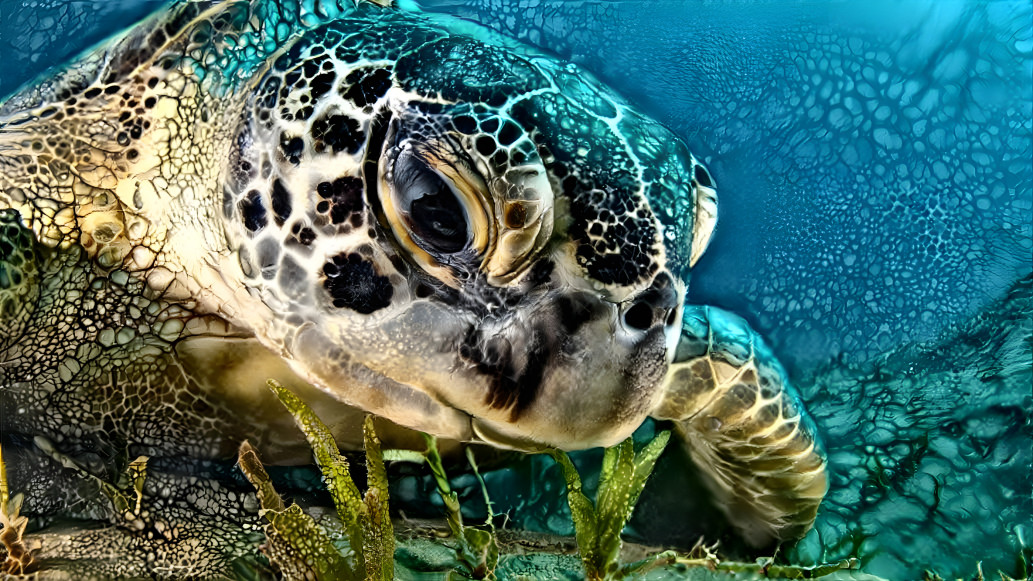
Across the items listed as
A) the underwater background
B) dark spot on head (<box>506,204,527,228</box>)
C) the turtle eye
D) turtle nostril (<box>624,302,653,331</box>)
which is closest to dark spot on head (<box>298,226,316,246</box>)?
the turtle eye

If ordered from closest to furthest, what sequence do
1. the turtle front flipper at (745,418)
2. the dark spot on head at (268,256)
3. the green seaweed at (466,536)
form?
the dark spot on head at (268,256), the green seaweed at (466,536), the turtle front flipper at (745,418)

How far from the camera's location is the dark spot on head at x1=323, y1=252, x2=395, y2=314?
76 centimetres

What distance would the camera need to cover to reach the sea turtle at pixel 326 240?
0.74 metres

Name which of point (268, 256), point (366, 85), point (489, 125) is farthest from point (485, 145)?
point (268, 256)

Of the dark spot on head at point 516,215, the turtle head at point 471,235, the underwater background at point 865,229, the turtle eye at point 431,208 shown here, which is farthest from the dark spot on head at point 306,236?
the underwater background at point 865,229

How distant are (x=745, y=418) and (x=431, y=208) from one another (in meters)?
0.60

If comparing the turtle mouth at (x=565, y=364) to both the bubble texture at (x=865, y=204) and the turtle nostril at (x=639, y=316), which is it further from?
the bubble texture at (x=865, y=204)

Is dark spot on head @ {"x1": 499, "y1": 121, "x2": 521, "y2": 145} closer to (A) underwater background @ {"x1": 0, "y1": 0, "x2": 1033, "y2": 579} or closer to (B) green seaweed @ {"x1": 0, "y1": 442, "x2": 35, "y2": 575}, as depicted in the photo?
(A) underwater background @ {"x1": 0, "y1": 0, "x2": 1033, "y2": 579}

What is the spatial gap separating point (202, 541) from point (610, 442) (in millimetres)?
508

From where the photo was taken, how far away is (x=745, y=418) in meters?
1.07

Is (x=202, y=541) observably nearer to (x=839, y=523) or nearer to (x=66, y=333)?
(x=66, y=333)

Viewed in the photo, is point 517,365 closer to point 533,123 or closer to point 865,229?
point 533,123

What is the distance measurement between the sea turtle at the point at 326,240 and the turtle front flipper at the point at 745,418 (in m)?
0.23

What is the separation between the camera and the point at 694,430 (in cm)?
112
